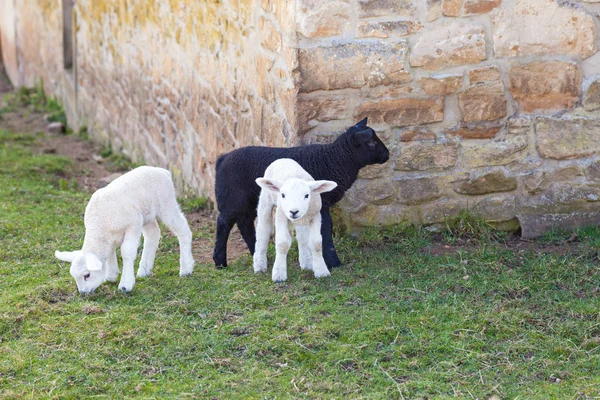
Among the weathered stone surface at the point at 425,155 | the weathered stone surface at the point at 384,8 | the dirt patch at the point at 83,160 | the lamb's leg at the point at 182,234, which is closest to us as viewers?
the lamb's leg at the point at 182,234

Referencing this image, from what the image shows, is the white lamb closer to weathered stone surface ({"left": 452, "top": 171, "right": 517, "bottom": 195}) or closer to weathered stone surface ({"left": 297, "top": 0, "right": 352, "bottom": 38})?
weathered stone surface ({"left": 297, "top": 0, "right": 352, "bottom": 38})

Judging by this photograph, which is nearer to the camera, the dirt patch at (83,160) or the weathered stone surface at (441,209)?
the weathered stone surface at (441,209)

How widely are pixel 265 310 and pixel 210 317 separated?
32 cm

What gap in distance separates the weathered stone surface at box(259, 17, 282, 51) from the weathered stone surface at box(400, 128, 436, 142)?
1071 millimetres

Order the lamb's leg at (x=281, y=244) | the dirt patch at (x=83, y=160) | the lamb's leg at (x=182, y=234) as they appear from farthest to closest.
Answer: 1. the dirt patch at (x=83, y=160)
2. the lamb's leg at (x=182, y=234)
3. the lamb's leg at (x=281, y=244)

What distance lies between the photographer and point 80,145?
11.3m

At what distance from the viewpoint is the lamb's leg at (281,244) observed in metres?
5.28

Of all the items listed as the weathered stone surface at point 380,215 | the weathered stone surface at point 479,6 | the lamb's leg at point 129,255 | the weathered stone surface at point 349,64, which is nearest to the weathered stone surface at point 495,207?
the weathered stone surface at point 380,215

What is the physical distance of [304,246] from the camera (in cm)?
552

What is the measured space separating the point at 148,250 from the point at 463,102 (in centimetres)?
241

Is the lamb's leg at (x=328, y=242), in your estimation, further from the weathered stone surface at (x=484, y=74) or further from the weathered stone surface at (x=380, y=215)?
the weathered stone surface at (x=484, y=74)

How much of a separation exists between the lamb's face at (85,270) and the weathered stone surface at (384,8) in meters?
2.39

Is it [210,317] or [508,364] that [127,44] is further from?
[508,364]

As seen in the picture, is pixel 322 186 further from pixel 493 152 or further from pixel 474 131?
pixel 493 152
